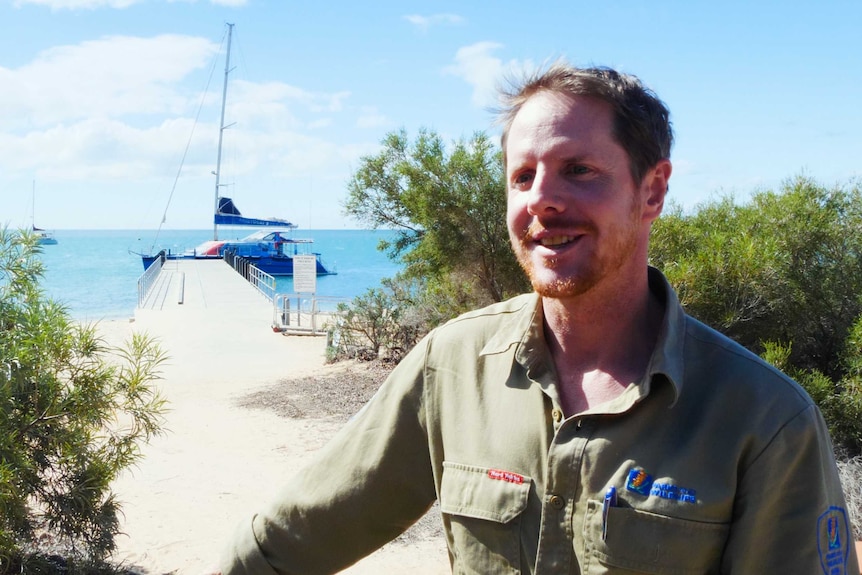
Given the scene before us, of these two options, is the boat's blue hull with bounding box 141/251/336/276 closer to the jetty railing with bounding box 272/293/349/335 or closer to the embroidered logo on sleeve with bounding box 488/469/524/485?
the jetty railing with bounding box 272/293/349/335

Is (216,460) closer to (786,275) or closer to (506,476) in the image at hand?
(786,275)

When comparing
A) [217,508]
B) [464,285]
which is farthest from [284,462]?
[464,285]

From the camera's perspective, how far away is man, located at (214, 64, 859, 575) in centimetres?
137

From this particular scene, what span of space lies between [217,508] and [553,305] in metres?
6.78

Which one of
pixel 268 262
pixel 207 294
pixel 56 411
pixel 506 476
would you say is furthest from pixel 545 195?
pixel 268 262

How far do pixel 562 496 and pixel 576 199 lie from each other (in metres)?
0.59

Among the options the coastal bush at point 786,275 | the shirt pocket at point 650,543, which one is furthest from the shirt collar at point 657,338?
the coastal bush at point 786,275

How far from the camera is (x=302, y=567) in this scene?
1.82 metres

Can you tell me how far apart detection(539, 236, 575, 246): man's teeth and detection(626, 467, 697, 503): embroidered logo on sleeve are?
0.47m

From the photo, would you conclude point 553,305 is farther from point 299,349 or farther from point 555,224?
point 299,349

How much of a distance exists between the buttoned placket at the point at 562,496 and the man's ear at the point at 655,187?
0.48 meters

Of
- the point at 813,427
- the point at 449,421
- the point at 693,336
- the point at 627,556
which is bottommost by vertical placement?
the point at 627,556

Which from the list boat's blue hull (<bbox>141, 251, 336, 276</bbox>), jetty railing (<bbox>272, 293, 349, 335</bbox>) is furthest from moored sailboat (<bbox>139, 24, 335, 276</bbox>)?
jetty railing (<bbox>272, 293, 349, 335</bbox>)

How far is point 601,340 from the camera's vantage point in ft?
5.52
